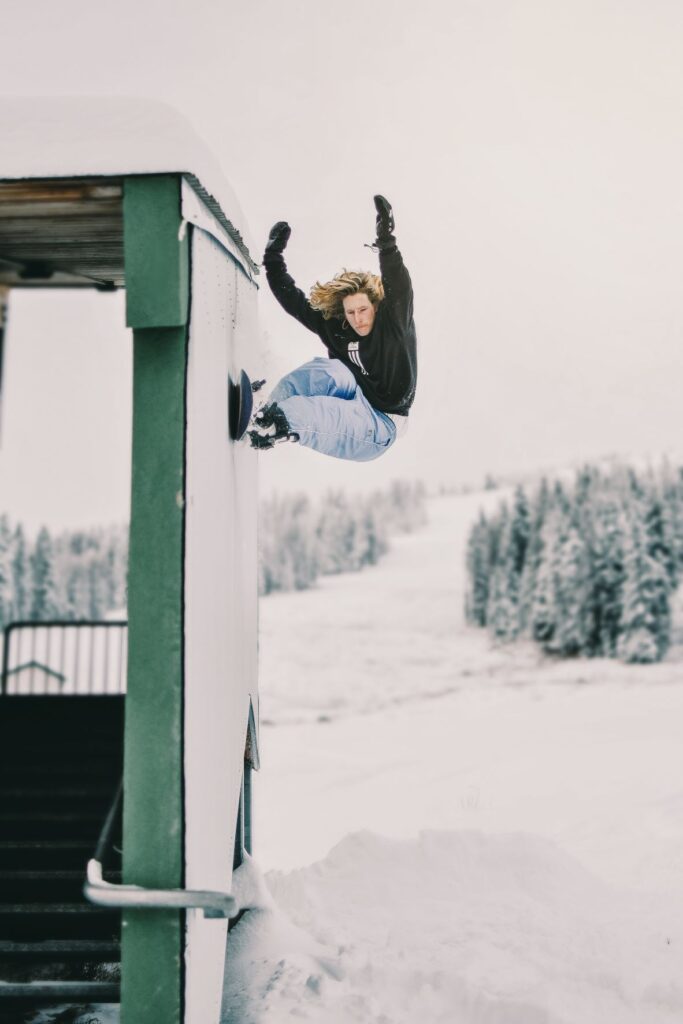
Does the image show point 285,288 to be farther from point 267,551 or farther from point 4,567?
point 267,551

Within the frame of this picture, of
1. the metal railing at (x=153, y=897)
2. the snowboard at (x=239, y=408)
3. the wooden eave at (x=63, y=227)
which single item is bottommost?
the metal railing at (x=153, y=897)

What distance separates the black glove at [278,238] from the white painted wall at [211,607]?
22 centimetres

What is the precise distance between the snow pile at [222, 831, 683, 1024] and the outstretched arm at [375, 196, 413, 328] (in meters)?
3.39

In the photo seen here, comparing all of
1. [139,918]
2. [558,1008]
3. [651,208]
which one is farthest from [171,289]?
[651,208]

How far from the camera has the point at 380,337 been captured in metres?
3.62

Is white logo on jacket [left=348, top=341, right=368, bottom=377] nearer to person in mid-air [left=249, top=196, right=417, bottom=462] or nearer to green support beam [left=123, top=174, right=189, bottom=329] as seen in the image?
person in mid-air [left=249, top=196, right=417, bottom=462]

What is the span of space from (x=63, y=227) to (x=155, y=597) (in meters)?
1.65

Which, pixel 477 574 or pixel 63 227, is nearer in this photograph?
pixel 63 227

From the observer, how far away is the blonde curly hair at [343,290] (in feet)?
11.9

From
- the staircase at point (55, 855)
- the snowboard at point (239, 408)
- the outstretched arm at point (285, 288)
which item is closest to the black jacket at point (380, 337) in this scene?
the outstretched arm at point (285, 288)

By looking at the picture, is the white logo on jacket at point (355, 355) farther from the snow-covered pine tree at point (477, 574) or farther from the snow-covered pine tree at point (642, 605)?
the snow-covered pine tree at point (477, 574)

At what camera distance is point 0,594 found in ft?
102

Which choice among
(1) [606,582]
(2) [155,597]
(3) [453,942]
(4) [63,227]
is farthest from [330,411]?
(1) [606,582]

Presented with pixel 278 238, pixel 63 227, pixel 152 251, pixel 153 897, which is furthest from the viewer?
pixel 278 238
